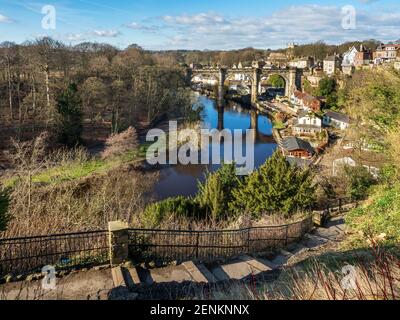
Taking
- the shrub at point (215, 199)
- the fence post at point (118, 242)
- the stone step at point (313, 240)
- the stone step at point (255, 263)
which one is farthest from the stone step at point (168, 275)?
the shrub at point (215, 199)

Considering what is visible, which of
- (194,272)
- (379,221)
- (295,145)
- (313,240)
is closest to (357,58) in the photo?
(295,145)

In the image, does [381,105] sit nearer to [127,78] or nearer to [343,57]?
[127,78]

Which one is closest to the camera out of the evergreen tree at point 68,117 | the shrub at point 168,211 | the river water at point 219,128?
the shrub at point 168,211

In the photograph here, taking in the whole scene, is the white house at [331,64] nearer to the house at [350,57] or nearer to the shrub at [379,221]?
the house at [350,57]

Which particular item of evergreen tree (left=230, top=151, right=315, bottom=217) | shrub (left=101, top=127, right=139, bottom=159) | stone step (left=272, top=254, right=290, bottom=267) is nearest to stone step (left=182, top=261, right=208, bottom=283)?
stone step (left=272, top=254, right=290, bottom=267)

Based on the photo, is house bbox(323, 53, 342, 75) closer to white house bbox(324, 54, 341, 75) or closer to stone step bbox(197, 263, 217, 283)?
white house bbox(324, 54, 341, 75)

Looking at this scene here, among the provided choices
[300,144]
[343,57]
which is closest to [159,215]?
[300,144]
